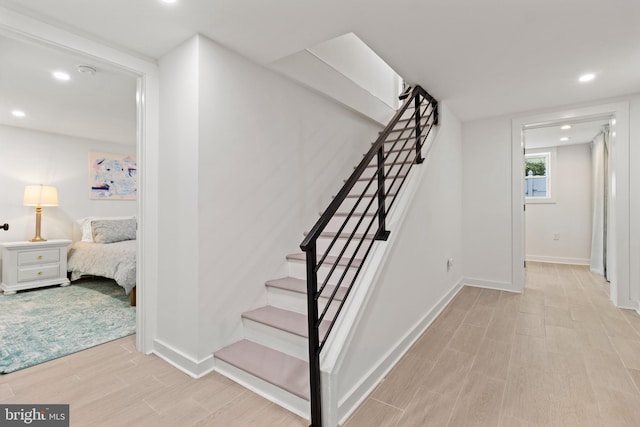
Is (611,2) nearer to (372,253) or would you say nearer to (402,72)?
(402,72)

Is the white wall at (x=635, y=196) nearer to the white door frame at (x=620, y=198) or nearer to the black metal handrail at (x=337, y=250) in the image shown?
the white door frame at (x=620, y=198)

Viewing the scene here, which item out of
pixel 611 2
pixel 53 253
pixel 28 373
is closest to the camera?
pixel 611 2

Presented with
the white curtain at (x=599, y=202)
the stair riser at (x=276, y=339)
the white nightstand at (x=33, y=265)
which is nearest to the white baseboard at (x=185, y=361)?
the stair riser at (x=276, y=339)

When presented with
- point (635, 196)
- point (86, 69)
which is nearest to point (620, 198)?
point (635, 196)

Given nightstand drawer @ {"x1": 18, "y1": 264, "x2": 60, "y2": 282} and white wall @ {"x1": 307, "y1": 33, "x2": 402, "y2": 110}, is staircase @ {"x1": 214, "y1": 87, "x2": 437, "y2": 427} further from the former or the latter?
nightstand drawer @ {"x1": 18, "y1": 264, "x2": 60, "y2": 282}

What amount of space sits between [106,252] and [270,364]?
10.4ft

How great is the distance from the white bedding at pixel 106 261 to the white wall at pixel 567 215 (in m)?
6.60

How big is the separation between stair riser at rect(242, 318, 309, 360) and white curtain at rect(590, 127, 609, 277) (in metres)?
4.74

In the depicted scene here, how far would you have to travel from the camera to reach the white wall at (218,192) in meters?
1.94

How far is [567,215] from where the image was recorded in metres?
5.46

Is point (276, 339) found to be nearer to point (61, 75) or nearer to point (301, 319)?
point (301, 319)

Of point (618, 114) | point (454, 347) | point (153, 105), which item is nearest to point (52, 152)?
point (153, 105)

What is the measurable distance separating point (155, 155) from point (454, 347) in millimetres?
2640

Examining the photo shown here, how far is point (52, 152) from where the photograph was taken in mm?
4480
